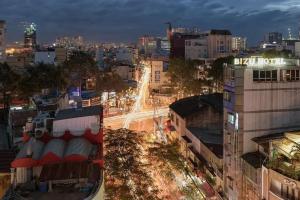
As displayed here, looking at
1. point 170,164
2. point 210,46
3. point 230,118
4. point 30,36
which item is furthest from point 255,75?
point 30,36

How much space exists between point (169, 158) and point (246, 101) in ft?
19.0

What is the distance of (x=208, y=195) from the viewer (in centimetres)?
2766

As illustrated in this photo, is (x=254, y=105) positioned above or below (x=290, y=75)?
below

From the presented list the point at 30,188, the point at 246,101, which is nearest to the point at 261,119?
the point at 246,101

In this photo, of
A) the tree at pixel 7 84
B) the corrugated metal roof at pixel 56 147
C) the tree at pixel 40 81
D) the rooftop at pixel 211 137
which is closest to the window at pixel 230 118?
the rooftop at pixel 211 137

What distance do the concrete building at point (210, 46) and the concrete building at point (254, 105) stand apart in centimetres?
7883

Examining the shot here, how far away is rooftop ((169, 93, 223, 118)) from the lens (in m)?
39.4

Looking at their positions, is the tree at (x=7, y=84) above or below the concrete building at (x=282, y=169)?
above

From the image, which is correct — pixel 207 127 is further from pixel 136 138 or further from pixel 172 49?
pixel 172 49

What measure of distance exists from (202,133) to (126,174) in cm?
1685

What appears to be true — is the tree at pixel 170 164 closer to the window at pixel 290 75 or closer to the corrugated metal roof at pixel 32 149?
the corrugated metal roof at pixel 32 149

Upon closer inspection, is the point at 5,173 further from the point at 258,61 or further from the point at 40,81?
the point at 40,81

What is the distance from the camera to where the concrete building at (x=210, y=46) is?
338 ft

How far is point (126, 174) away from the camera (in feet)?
66.4
